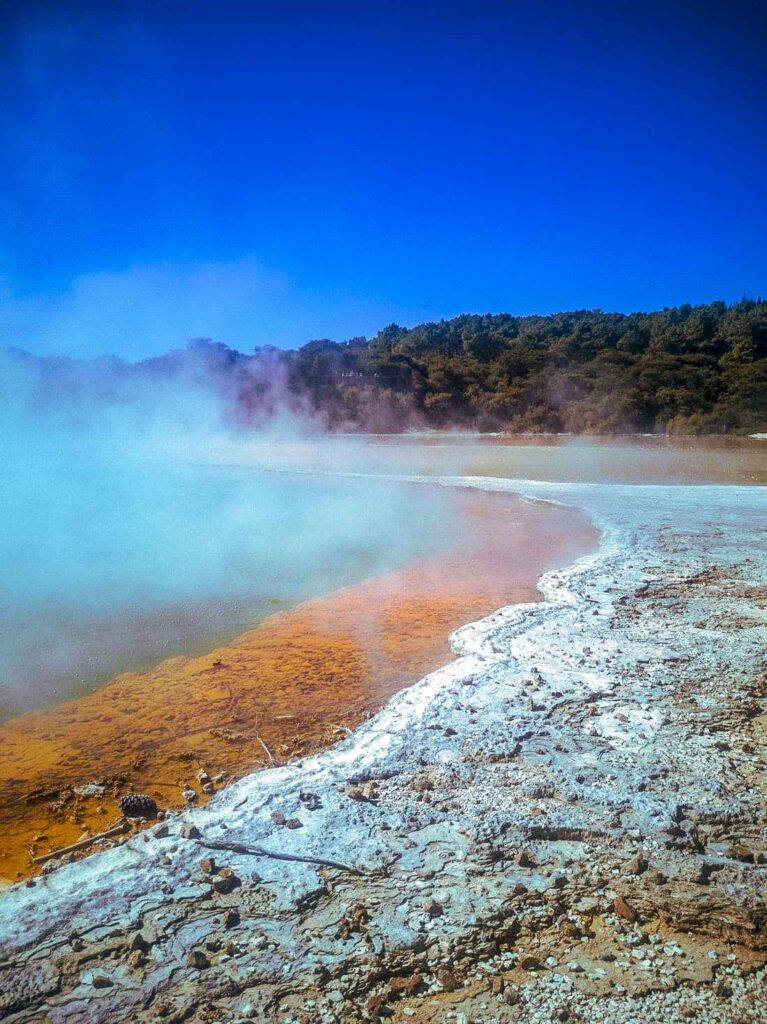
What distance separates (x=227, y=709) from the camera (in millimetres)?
3092

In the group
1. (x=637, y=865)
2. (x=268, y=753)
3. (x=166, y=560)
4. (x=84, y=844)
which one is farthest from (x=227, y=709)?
(x=166, y=560)

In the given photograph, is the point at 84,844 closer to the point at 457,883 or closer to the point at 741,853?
the point at 457,883

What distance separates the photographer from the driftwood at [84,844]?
199 cm

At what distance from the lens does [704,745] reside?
2.41 m

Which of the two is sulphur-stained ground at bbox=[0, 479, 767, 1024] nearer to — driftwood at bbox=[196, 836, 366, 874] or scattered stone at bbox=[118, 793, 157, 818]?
driftwood at bbox=[196, 836, 366, 874]

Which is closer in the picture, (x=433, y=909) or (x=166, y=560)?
(x=433, y=909)

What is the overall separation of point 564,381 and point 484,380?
4120mm

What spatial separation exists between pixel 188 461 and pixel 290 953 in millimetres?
20727

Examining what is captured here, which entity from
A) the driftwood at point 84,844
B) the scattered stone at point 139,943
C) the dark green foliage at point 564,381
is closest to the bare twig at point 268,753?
the driftwood at point 84,844

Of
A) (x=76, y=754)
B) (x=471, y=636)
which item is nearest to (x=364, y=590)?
(x=471, y=636)

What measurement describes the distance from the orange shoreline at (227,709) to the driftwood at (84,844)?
53 millimetres

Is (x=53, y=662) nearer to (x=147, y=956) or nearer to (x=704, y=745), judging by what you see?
(x=147, y=956)

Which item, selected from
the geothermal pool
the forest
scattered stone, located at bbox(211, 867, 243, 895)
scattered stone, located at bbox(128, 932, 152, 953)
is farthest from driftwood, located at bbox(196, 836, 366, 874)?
the forest

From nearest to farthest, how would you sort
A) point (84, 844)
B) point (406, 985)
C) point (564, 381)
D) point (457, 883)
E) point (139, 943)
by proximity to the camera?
point (406, 985) → point (139, 943) → point (457, 883) → point (84, 844) → point (564, 381)
